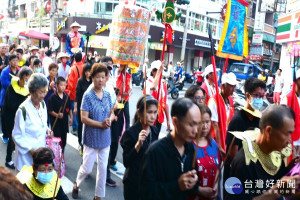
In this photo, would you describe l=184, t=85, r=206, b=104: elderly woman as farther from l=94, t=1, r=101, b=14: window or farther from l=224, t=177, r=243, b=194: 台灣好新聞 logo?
l=94, t=1, r=101, b=14: window

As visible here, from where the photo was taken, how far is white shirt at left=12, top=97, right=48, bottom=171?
3.31 meters

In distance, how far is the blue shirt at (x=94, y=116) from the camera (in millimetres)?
3957

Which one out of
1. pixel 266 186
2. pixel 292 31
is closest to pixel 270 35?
pixel 292 31

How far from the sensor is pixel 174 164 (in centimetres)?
204

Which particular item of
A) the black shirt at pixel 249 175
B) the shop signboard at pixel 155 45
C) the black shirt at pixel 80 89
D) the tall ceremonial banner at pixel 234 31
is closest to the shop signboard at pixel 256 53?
the shop signboard at pixel 155 45

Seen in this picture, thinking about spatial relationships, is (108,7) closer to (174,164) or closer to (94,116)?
(94,116)

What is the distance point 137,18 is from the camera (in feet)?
15.0

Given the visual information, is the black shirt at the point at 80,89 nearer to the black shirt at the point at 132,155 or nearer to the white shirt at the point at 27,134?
the white shirt at the point at 27,134

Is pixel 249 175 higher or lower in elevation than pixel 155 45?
lower

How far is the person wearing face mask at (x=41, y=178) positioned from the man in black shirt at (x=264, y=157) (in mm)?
1607

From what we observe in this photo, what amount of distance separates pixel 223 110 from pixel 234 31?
1.16 m

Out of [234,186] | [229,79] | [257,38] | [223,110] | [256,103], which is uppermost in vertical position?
[257,38]

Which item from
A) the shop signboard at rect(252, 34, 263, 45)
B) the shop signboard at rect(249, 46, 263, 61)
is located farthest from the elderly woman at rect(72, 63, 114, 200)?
the shop signboard at rect(252, 34, 263, 45)

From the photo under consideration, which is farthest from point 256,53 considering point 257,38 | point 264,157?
→ point 264,157
